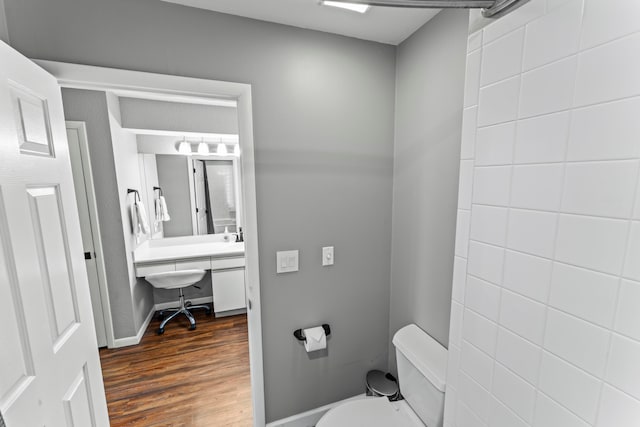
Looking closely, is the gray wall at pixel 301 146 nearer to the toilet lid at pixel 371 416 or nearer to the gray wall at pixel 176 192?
the toilet lid at pixel 371 416

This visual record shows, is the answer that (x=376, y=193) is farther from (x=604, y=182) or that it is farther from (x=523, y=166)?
(x=604, y=182)

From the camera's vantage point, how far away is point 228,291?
3.10 metres

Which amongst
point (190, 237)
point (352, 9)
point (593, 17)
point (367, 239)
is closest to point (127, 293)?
point (190, 237)

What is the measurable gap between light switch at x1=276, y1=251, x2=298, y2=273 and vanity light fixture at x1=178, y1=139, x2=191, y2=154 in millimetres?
2342

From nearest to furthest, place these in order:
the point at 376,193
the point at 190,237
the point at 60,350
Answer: the point at 60,350
the point at 376,193
the point at 190,237

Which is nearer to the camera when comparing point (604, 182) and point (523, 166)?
point (604, 182)

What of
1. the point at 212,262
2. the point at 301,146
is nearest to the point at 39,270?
the point at 301,146

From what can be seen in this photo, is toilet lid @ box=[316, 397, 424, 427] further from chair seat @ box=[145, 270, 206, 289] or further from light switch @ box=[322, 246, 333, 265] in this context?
chair seat @ box=[145, 270, 206, 289]

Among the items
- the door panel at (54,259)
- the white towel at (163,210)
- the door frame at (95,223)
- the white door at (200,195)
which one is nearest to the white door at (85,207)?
the door frame at (95,223)

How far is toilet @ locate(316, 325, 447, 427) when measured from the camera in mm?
1165

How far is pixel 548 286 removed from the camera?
673 millimetres

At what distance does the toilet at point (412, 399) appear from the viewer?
1.17 m

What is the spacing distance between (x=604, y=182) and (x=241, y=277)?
3.12m

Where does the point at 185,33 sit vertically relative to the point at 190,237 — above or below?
above
